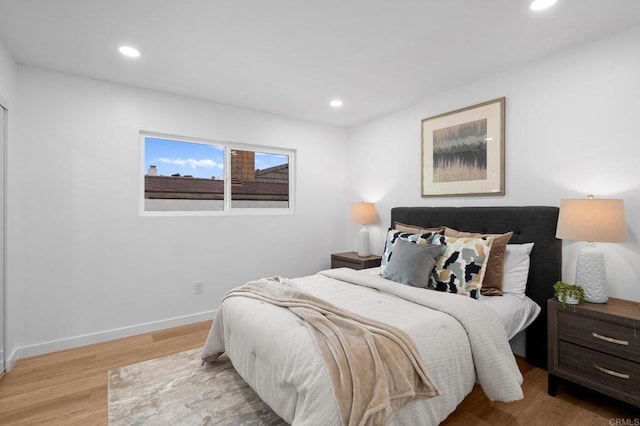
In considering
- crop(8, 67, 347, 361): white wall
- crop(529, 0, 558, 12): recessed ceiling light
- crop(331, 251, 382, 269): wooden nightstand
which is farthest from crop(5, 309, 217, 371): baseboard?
crop(529, 0, 558, 12): recessed ceiling light

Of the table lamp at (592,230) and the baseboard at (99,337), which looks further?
the baseboard at (99,337)

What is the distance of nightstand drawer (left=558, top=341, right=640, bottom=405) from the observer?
1.76 meters

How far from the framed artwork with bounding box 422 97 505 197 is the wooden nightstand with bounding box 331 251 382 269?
1.00m

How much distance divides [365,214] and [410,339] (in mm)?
2521

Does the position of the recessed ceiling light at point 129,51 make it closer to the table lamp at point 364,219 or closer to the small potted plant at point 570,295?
the table lamp at point 364,219

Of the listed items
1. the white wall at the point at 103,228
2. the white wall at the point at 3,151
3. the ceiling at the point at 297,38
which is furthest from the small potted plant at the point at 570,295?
the white wall at the point at 3,151

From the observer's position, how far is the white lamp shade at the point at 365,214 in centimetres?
399

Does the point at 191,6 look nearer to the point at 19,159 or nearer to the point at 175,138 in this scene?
the point at 175,138

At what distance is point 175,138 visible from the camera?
343cm

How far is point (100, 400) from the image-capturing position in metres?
2.05

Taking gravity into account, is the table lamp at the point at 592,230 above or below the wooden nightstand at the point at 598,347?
above

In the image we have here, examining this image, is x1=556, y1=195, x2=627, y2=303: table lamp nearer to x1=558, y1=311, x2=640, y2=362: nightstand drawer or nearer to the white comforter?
x1=558, y1=311, x2=640, y2=362: nightstand drawer

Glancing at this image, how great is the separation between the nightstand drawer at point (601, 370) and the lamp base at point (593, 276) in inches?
13.5

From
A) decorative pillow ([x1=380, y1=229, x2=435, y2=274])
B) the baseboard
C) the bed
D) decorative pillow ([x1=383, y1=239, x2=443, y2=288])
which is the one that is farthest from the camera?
decorative pillow ([x1=380, y1=229, x2=435, y2=274])
